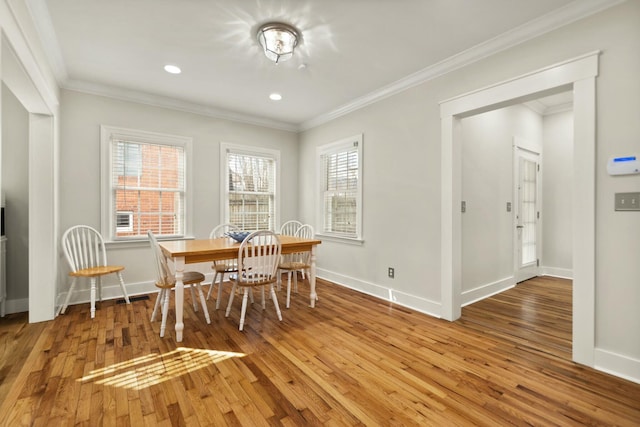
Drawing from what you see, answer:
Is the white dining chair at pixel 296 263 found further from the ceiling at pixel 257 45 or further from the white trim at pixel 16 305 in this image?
the white trim at pixel 16 305

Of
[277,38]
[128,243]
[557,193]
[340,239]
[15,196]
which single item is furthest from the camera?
[557,193]

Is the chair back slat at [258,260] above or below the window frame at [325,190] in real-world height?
below

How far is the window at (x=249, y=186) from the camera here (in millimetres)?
4613

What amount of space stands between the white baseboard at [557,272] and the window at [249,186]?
4.69 m

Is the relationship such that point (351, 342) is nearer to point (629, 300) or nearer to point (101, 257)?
point (629, 300)

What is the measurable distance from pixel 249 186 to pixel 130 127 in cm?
180

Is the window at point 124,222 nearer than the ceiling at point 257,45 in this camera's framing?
No

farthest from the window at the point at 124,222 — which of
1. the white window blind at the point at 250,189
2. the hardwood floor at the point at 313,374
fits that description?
the white window blind at the point at 250,189

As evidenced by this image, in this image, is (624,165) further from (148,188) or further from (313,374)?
(148,188)

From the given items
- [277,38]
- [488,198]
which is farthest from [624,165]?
[277,38]

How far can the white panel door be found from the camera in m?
4.40

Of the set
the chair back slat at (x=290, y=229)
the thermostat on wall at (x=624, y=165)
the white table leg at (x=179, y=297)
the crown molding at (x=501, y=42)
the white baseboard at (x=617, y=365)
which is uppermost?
the crown molding at (x=501, y=42)

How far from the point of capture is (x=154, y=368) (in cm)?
211

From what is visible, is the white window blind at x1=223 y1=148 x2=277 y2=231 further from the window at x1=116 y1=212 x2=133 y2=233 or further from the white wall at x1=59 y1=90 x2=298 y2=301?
the window at x1=116 y1=212 x2=133 y2=233
